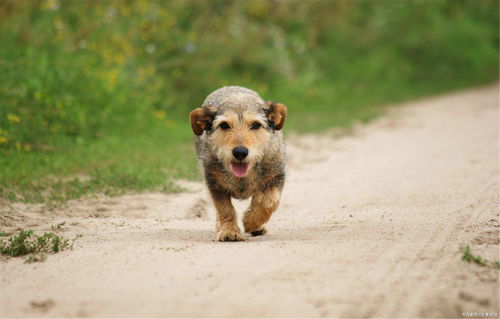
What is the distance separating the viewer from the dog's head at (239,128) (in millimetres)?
5867

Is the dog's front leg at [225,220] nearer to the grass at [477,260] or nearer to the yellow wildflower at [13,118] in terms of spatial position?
the grass at [477,260]

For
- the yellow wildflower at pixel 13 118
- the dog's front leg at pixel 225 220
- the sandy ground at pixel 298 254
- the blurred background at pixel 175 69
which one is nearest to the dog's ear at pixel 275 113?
the dog's front leg at pixel 225 220

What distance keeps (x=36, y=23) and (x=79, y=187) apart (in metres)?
4.92

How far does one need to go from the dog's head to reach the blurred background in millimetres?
2271

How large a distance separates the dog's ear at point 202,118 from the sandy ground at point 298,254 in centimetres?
104

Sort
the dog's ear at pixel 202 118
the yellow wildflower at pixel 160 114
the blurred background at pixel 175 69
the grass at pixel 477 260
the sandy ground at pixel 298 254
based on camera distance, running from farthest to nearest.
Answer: the yellow wildflower at pixel 160 114 → the blurred background at pixel 175 69 → the dog's ear at pixel 202 118 → the grass at pixel 477 260 → the sandy ground at pixel 298 254

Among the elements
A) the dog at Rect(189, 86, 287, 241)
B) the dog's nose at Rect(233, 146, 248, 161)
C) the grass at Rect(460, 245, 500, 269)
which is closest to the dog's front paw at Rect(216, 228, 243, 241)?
the dog at Rect(189, 86, 287, 241)

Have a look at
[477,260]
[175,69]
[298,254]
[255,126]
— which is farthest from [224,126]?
[175,69]

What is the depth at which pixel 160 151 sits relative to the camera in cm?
1070

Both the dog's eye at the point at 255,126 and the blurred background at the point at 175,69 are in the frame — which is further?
the blurred background at the point at 175,69

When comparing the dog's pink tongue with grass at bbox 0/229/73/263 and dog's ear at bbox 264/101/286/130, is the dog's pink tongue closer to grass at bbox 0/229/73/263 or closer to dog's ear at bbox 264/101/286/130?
dog's ear at bbox 264/101/286/130

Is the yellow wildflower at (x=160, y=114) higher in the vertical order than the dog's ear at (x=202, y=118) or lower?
lower

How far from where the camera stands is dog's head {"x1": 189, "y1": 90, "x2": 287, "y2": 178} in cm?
587

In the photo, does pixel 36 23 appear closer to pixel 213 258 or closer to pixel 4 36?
pixel 4 36
